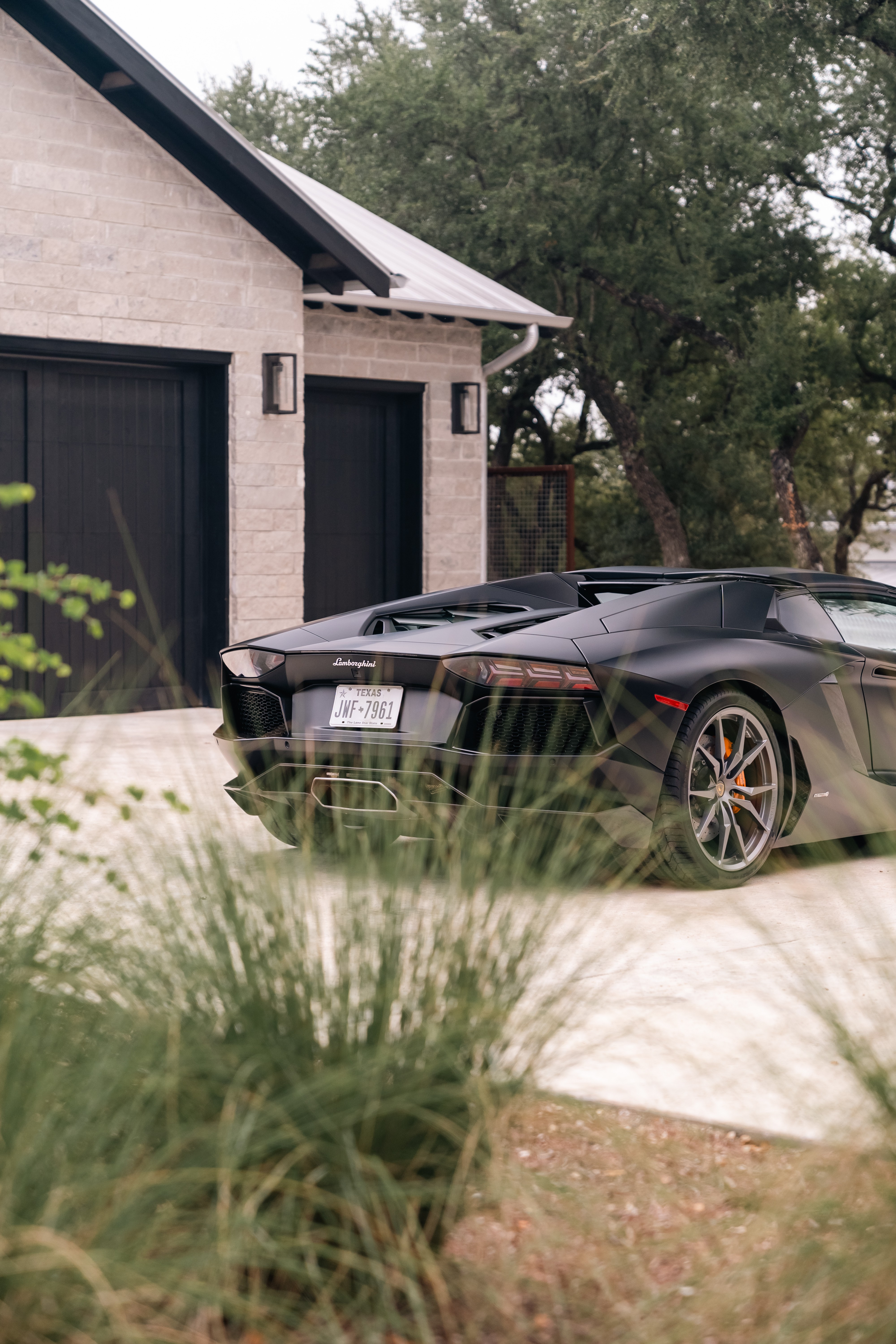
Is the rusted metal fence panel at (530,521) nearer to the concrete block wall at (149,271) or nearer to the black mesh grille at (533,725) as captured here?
the concrete block wall at (149,271)

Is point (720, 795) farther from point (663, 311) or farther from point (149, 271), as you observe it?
point (663, 311)

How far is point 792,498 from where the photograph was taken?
25891 millimetres

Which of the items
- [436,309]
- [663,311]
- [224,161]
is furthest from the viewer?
[663,311]

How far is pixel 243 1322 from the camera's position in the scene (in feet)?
7.52

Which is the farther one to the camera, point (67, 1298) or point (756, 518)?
point (756, 518)

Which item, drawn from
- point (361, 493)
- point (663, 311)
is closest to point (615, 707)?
point (361, 493)

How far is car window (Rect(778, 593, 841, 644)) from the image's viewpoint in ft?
20.5

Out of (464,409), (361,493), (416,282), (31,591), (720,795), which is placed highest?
(416,282)

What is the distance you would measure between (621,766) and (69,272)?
25.0 ft

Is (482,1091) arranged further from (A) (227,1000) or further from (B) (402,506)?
(B) (402,506)

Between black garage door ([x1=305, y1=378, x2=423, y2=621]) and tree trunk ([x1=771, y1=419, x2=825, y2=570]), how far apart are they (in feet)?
41.1

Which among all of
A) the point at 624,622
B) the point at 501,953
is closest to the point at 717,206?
the point at 624,622

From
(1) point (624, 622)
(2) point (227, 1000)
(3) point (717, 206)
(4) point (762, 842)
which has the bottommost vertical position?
(4) point (762, 842)

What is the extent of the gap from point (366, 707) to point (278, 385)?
7.34 metres
